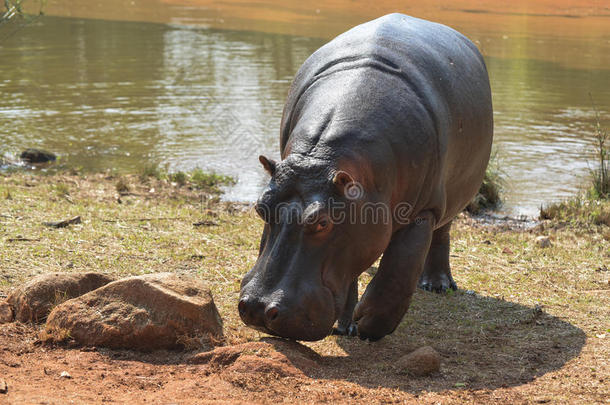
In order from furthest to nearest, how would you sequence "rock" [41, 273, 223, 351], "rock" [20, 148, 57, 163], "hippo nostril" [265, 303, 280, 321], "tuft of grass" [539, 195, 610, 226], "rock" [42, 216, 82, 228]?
"rock" [20, 148, 57, 163]
"tuft of grass" [539, 195, 610, 226]
"rock" [42, 216, 82, 228]
"rock" [41, 273, 223, 351]
"hippo nostril" [265, 303, 280, 321]

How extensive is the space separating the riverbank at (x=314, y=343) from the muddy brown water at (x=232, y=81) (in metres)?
1.72

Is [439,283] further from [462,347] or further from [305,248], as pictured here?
[305,248]

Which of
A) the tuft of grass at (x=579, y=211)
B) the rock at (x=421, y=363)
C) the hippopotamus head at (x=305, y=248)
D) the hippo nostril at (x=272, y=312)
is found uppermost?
the hippopotamus head at (x=305, y=248)

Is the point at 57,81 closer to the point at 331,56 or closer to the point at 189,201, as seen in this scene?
the point at 189,201

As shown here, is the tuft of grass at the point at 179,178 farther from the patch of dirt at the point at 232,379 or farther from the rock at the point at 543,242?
the patch of dirt at the point at 232,379

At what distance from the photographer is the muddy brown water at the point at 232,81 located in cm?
1079

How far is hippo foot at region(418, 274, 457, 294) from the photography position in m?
5.70

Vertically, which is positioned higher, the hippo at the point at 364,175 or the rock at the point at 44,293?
the hippo at the point at 364,175

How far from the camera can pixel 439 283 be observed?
570cm

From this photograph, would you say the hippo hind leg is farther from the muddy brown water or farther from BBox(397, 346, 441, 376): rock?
the muddy brown water

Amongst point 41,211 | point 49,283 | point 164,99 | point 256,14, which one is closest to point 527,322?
point 49,283

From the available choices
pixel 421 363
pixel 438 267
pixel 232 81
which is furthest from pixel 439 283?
pixel 232 81

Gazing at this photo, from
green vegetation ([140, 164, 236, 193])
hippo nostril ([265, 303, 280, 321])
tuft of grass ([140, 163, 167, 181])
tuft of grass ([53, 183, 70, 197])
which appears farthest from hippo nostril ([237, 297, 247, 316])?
tuft of grass ([140, 163, 167, 181])

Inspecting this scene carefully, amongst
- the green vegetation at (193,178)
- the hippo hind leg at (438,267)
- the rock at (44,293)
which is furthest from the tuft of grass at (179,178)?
the rock at (44,293)
